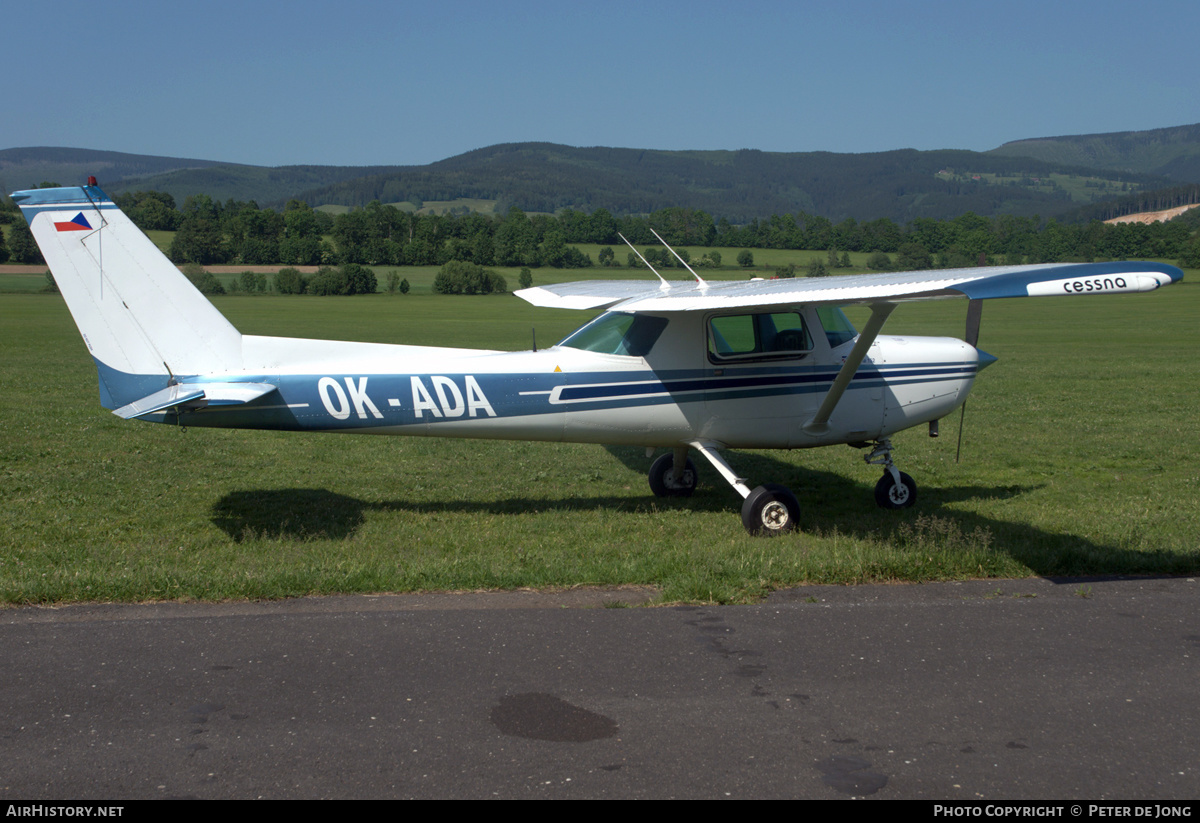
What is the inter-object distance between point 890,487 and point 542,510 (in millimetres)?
3514

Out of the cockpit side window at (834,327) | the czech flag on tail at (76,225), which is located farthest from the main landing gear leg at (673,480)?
the czech flag on tail at (76,225)

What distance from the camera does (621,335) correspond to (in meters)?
8.56

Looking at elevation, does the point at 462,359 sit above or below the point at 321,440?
above

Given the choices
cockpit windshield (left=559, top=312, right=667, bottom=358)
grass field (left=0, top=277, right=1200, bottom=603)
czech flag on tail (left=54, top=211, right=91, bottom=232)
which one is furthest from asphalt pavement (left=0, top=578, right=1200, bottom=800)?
czech flag on tail (left=54, top=211, right=91, bottom=232)

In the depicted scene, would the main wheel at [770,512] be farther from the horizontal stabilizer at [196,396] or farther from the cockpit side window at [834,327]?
the horizontal stabilizer at [196,396]

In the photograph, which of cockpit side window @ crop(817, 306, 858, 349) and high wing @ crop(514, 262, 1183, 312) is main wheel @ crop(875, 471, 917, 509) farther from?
high wing @ crop(514, 262, 1183, 312)

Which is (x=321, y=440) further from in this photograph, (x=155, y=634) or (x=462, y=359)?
(x=155, y=634)

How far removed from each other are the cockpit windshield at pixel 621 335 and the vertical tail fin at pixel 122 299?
3.04 m

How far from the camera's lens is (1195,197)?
131 m

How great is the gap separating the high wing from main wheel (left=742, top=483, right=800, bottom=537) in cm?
166

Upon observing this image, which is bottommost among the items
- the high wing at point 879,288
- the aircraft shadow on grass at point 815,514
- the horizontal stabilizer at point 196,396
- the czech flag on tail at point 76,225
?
the aircraft shadow on grass at point 815,514

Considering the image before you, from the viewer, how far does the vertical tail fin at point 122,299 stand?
731 centimetres

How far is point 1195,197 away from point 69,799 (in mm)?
156666

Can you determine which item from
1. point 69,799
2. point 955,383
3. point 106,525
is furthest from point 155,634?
point 955,383
